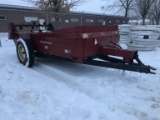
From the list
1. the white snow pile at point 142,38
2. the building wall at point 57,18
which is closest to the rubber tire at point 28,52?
the white snow pile at point 142,38

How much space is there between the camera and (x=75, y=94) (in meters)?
4.36

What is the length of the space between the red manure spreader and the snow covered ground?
0.41 m

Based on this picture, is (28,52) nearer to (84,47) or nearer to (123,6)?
(84,47)

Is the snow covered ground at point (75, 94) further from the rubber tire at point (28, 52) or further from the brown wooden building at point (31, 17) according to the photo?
the brown wooden building at point (31, 17)

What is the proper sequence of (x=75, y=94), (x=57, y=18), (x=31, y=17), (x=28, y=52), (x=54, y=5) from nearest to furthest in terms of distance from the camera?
1. (x=75, y=94)
2. (x=28, y=52)
3. (x=54, y=5)
4. (x=57, y=18)
5. (x=31, y=17)

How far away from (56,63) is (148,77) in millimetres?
2885

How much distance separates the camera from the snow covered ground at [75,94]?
3602mm

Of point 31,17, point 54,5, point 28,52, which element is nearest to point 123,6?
point 31,17

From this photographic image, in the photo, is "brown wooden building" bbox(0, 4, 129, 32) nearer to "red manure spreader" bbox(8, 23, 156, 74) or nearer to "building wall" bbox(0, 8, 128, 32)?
"building wall" bbox(0, 8, 128, 32)

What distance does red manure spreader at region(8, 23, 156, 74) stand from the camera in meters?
4.82

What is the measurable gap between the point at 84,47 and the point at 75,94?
1.14m

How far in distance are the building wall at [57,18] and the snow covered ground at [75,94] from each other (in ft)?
30.8

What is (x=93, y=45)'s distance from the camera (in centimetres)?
511

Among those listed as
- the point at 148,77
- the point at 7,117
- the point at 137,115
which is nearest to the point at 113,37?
the point at 148,77
